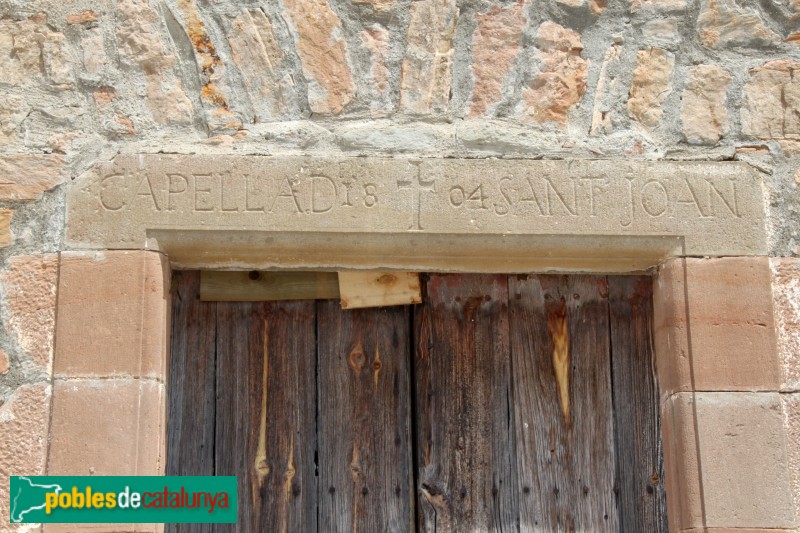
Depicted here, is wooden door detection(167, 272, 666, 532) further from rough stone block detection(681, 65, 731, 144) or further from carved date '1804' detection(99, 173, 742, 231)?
rough stone block detection(681, 65, 731, 144)

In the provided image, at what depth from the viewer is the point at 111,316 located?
2.75m

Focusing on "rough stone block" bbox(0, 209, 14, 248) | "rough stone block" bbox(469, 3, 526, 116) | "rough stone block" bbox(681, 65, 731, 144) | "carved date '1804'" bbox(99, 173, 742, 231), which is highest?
"rough stone block" bbox(469, 3, 526, 116)

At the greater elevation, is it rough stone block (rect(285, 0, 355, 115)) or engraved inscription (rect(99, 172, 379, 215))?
rough stone block (rect(285, 0, 355, 115))

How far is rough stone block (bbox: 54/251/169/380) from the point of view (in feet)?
8.94

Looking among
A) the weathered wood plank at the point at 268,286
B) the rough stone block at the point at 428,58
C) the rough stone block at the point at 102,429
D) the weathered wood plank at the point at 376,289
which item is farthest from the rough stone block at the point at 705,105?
the rough stone block at the point at 102,429

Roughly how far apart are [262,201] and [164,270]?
1.08 feet

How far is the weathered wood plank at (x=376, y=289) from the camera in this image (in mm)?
3064

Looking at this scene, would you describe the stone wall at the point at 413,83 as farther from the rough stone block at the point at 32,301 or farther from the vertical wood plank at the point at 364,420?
the vertical wood plank at the point at 364,420

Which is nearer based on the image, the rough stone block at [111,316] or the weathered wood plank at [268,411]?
the rough stone block at [111,316]

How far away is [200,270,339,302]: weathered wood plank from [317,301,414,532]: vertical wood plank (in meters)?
0.05

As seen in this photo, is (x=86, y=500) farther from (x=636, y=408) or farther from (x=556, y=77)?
(x=556, y=77)

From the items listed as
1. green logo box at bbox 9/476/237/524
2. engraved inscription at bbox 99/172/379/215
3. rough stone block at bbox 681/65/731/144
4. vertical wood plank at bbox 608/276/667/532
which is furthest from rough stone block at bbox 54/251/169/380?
rough stone block at bbox 681/65/731/144

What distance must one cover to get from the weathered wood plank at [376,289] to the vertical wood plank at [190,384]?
40cm

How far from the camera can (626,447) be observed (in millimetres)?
3031
